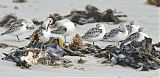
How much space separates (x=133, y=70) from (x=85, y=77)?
1.02 metres

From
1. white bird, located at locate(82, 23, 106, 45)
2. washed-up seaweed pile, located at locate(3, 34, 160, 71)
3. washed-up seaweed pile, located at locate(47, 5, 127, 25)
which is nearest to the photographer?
washed-up seaweed pile, located at locate(3, 34, 160, 71)

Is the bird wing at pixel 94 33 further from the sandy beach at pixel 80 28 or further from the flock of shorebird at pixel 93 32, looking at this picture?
the sandy beach at pixel 80 28

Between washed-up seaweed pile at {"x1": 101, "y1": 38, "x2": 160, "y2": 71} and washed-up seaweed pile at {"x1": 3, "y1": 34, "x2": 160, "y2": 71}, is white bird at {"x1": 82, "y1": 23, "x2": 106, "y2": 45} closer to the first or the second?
washed-up seaweed pile at {"x1": 3, "y1": 34, "x2": 160, "y2": 71}

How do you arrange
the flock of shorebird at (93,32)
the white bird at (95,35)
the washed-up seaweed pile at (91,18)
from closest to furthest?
the flock of shorebird at (93,32) → the white bird at (95,35) → the washed-up seaweed pile at (91,18)

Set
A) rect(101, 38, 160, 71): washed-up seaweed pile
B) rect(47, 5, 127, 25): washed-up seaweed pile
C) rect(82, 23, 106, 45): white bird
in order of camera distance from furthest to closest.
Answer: rect(47, 5, 127, 25): washed-up seaweed pile, rect(82, 23, 106, 45): white bird, rect(101, 38, 160, 71): washed-up seaweed pile

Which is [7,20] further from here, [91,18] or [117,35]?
[117,35]

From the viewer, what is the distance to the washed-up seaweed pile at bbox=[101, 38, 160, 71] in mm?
9406

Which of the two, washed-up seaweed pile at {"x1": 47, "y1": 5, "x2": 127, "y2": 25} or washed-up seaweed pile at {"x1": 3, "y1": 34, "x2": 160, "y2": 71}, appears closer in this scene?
washed-up seaweed pile at {"x1": 3, "y1": 34, "x2": 160, "y2": 71}

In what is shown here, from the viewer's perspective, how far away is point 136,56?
9688mm

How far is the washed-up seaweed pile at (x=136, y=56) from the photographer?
9406 millimetres

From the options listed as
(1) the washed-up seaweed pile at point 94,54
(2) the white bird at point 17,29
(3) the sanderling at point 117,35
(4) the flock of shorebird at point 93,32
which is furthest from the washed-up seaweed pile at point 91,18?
(1) the washed-up seaweed pile at point 94,54

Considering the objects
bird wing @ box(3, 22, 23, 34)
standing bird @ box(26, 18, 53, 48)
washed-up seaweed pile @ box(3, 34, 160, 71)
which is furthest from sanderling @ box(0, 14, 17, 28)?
washed-up seaweed pile @ box(3, 34, 160, 71)

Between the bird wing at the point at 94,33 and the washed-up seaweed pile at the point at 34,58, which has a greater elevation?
the washed-up seaweed pile at the point at 34,58

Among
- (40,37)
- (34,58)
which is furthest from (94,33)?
(34,58)
